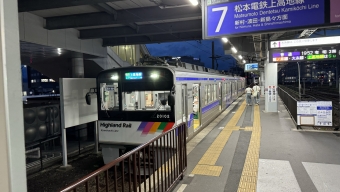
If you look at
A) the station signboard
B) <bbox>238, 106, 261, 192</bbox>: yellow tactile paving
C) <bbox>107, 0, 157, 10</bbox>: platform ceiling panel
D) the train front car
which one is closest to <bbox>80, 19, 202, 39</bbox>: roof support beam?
<bbox>107, 0, 157, 10</bbox>: platform ceiling panel

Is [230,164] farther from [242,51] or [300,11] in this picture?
[242,51]

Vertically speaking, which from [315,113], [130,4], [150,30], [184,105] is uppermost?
[130,4]

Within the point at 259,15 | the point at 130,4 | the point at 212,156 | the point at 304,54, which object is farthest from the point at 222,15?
the point at 304,54

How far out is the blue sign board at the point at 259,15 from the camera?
4.70m

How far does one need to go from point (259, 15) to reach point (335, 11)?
1.30 m

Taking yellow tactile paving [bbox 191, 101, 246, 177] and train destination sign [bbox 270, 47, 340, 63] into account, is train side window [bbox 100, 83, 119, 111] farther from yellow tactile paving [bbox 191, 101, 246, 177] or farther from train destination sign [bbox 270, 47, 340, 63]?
train destination sign [bbox 270, 47, 340, 63]

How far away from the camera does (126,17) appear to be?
853 cm

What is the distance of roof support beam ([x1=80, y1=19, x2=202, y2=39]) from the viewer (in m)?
10.4

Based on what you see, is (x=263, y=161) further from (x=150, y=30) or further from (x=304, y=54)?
(x=150, y=30)

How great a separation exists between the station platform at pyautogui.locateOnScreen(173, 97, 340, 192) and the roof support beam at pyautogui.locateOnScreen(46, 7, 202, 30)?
158 inches

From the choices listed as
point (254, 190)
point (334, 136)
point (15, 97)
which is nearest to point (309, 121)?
point (334, 136)

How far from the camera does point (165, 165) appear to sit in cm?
428

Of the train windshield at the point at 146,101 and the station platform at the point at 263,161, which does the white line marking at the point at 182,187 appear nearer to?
the station platform at the point at 263,161

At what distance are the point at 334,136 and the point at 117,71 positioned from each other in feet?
21.9
